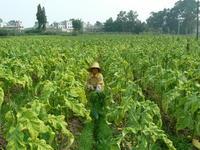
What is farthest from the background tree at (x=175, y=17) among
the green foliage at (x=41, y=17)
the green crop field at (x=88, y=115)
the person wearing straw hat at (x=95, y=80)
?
the person wearing straw hat at (x=95, y=80)

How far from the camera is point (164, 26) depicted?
9981 cm

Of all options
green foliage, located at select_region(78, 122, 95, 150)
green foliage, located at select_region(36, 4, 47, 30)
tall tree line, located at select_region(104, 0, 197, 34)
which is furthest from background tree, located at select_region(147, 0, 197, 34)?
green foliage, located at select_region(78, 122, 95, 150)

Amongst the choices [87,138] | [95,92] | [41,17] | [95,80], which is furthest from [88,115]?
[41,17]

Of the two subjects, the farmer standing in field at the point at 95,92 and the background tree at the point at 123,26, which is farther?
the background tree at the point at 123,26

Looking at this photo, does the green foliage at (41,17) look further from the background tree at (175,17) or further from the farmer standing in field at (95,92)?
the farmer standing in field at (95,92)

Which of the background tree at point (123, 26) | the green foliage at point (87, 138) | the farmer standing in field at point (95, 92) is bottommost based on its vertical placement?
the background tree at point (123, 26)

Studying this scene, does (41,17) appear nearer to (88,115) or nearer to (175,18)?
(175,18)

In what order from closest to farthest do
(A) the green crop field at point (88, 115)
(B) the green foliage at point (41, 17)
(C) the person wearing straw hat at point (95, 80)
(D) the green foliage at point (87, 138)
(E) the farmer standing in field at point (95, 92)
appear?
(A) the green crop field at point (88, 115) < (D) the green foliage at point (87, 138) < (E) the farmer standing in field at point (95, 92) < (C) the person wearing straw hat at point (95, 80) < (B) the green foliage at point (41, 17)

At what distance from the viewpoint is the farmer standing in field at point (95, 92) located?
7340 millimetres

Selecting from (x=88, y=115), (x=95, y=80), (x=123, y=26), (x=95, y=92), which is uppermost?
(x=88, y=115)

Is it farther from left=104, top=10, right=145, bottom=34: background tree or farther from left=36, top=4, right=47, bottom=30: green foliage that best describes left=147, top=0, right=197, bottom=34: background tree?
left=36, top=4, right=47, bottom=30: green foliage

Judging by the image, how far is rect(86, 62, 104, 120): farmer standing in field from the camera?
7.34 meters

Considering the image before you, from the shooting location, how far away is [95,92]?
7559 millimetres

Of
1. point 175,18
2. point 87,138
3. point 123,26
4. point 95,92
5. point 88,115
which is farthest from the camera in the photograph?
point 175,18
